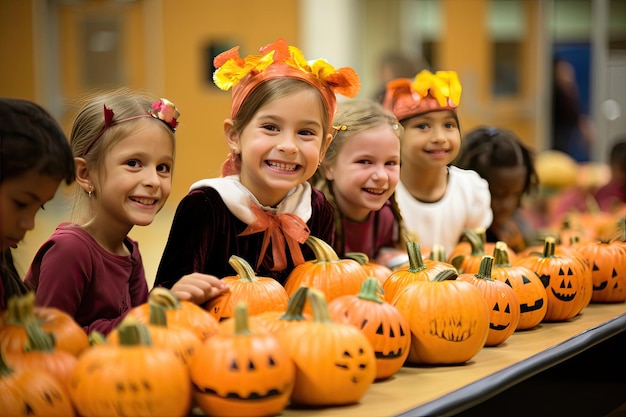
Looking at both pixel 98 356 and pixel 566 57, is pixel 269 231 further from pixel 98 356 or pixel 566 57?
pixel 566 57

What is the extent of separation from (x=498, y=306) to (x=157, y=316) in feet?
3.54

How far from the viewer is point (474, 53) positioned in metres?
11.3

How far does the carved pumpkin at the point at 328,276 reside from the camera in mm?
2471

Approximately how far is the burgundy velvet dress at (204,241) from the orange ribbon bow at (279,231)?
0.10 ft

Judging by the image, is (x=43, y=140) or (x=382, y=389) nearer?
(x=43, y=140)

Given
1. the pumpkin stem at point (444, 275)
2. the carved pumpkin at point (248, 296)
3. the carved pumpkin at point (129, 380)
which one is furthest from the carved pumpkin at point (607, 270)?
the carved pumpkin at point (129, 380)

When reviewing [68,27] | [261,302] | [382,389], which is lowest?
[382,389]

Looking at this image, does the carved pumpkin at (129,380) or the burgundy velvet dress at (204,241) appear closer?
the carved pumpkin at (129,380)

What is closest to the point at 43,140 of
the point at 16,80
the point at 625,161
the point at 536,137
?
the point at 625,161

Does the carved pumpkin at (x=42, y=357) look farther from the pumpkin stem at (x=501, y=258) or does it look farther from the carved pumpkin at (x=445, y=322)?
the pumpkin stem at (x=501, y=258)

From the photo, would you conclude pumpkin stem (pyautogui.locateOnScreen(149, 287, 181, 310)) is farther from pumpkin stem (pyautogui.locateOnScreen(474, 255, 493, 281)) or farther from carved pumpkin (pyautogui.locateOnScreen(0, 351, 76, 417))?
pumpkin stem (pyautogui.locateOnScreen(474, 255, 493, 281))

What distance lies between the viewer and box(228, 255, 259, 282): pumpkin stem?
7.70ft

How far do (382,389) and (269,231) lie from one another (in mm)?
704

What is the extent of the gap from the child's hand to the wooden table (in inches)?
18.1
